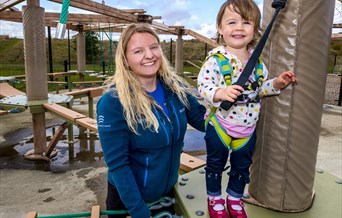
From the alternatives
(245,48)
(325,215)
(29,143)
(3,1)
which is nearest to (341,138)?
(325,215)

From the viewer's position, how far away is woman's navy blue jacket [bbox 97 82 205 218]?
1304mm

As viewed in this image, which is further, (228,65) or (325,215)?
(325,215)

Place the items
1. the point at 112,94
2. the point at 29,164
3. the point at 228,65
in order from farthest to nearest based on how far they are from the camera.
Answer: the point at 29,164 < the point at 112,94 < the point at 228,65

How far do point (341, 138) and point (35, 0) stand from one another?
5.38 meters

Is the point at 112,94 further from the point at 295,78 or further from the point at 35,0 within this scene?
the point at 35,0

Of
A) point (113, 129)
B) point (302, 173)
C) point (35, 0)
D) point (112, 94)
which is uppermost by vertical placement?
point (35, 0)

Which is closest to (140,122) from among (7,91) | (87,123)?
(87,123)

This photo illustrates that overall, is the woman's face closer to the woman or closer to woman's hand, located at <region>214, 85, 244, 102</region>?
the woman

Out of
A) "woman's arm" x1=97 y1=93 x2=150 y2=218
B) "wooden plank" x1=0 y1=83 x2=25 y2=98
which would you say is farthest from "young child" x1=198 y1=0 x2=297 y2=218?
"wooden plank" x1=0 y1=83 x2=25 y2=98

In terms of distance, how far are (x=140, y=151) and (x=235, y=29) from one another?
66 cm

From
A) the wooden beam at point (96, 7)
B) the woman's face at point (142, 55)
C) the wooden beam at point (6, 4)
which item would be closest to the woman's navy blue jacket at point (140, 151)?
the woman's face at point (142, 55)

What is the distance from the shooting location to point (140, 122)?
Answer: 4.41ft

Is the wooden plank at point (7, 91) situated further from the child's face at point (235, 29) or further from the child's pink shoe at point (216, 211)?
the child's face at point (235, 29)

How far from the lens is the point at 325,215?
1414mm
